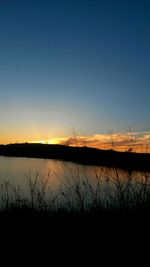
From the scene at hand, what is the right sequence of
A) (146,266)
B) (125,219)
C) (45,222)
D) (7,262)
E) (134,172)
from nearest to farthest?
(146,266) → (7,262) → (125,219) → (45,222) → (134,172)

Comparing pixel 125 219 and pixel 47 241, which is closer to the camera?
pixel 47 241

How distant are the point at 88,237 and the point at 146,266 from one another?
3.06 ft

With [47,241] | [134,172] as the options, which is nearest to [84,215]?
[47,241]

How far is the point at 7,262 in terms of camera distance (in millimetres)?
3547

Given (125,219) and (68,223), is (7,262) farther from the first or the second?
(125,219)

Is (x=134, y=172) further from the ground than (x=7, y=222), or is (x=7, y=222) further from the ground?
(x=134, y=172)

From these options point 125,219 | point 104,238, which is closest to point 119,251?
point 104,238

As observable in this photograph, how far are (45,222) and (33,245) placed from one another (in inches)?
35.1

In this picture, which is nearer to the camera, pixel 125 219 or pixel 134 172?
pixel 125 219

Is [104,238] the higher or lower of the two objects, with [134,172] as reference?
lower

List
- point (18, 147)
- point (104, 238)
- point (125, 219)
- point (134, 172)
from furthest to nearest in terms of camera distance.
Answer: point (18, 147), point (134, 172), point (125, 219), point (104, 238)

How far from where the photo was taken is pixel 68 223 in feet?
15.2

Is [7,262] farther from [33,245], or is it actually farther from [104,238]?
[104,238]

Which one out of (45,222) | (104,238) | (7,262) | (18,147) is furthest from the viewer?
(18,147)
